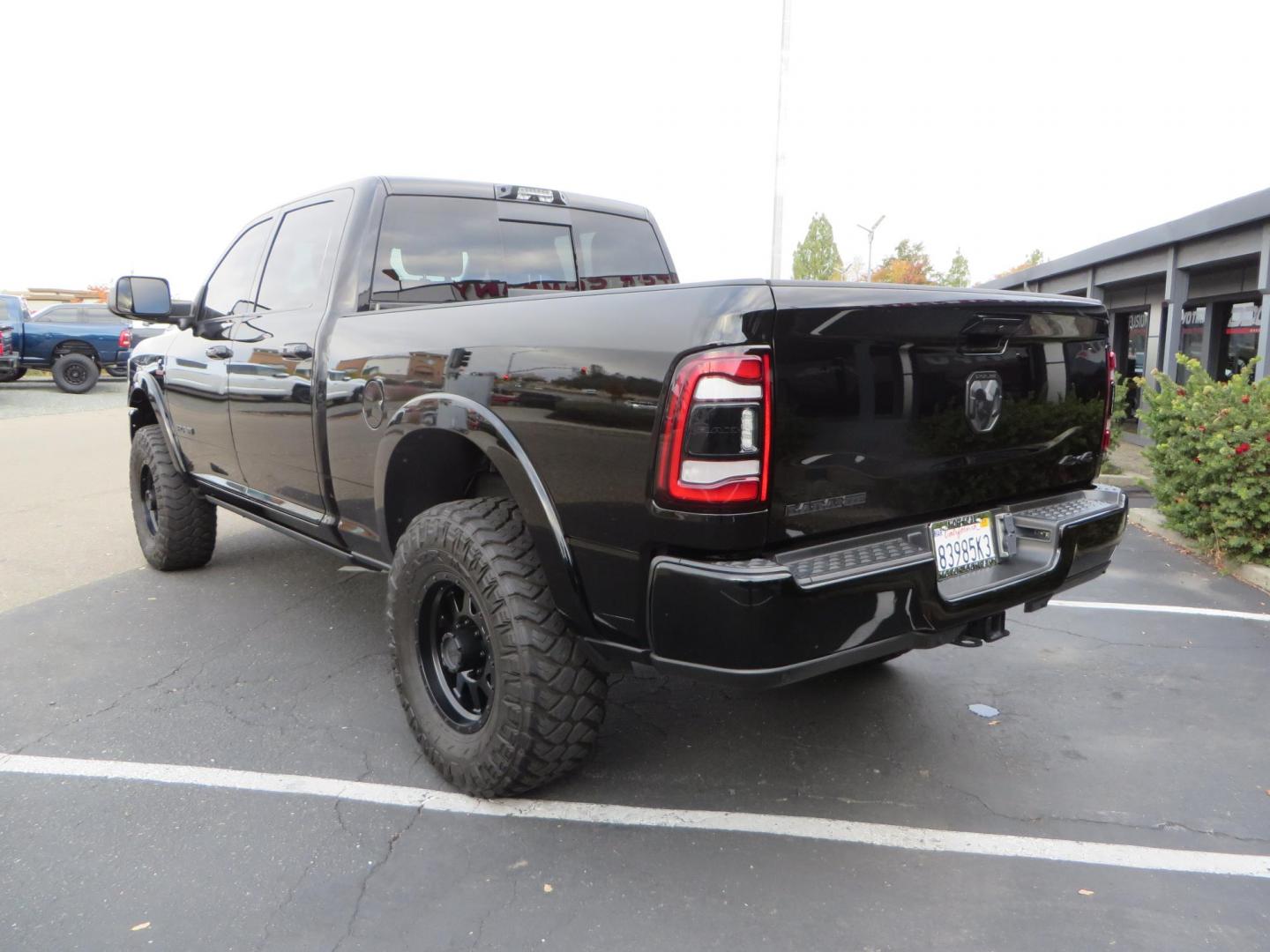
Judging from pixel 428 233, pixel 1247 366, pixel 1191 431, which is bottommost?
pixel 1191 431

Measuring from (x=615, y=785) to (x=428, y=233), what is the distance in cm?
226

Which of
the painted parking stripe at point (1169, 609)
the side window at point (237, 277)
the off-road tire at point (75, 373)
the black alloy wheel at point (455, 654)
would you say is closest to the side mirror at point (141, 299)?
the side window at point (237, 277)

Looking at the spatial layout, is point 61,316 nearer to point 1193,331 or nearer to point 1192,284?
point 1192,284

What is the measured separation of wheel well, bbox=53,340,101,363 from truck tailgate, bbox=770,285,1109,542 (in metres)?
21.8

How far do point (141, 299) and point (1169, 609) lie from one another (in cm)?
561

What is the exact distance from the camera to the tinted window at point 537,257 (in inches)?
154

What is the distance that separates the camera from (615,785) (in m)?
2.94

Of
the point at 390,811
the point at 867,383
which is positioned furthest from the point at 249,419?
the point at 867,383

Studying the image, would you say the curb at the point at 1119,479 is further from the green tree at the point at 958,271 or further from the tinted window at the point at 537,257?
the green tree at the point at 958,271

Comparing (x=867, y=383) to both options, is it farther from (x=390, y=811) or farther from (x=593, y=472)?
(x=390, y=811)

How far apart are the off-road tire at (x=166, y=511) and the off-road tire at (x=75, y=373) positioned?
1724 cm

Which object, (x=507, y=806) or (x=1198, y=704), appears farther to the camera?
(x=1198, y=704)

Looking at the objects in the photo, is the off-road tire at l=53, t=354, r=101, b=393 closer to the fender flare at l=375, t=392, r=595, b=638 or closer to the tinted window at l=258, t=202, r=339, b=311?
the tinted window at l=258, t=202, r=339, b=311

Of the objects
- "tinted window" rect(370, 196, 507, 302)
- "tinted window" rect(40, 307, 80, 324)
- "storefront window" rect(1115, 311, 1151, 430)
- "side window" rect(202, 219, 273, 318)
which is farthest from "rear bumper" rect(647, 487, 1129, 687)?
"tinted window" rect(40, 307, 80, 324)
